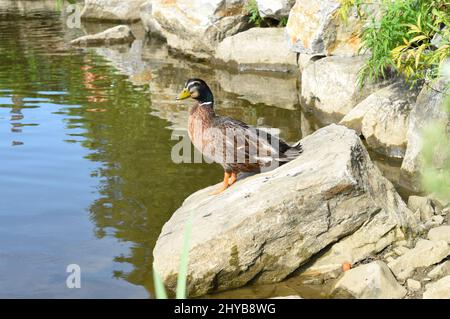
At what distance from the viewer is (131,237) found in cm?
634

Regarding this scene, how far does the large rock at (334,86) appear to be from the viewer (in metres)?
9.83

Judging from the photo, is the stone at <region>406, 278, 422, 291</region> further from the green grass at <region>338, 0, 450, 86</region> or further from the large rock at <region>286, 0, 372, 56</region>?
the large rock at <region>286, 0, 372, 56</region>

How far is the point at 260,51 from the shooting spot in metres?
14.1

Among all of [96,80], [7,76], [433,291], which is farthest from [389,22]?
[7,76]

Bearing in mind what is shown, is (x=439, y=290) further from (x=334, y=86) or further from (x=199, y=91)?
(x=334, y=86)

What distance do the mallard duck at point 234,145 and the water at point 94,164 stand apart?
3.16 feet

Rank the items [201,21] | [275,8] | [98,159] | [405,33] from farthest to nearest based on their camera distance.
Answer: [201,21], [275,8], [98,159], [405,33]

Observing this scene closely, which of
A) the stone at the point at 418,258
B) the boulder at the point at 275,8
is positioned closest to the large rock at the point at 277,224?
the stone at the point at 418,258

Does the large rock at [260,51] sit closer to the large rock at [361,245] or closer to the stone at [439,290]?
the large rock at [361,245]

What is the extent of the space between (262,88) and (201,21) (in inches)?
120

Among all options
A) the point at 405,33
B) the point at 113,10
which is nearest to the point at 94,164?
the point at 405,33

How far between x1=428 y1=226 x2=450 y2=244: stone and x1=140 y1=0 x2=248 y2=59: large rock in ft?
32.6

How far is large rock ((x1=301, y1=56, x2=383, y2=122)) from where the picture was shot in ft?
32.2
